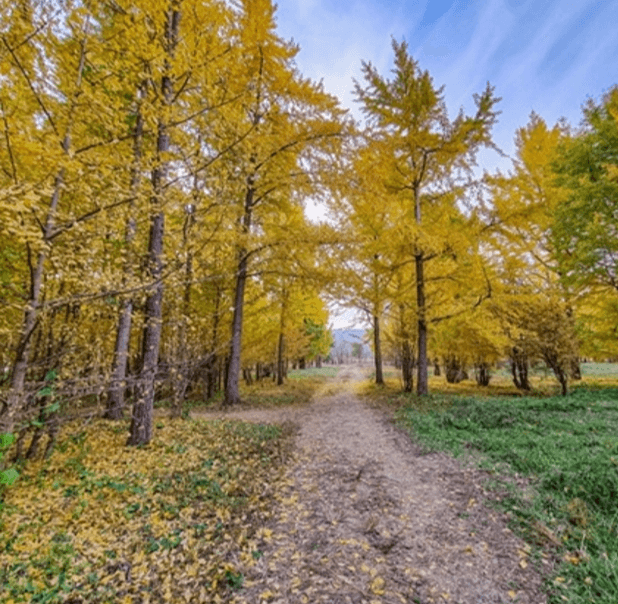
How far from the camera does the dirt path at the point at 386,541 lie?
249 centimetres

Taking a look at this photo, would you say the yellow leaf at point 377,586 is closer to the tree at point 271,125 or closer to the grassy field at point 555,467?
the grassy field at point 555,467

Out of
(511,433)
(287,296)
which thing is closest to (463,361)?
(287,296)

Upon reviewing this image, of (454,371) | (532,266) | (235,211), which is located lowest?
(454,371)

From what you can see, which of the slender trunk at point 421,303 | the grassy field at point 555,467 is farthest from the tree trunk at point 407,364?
the grassy field at point 555,467

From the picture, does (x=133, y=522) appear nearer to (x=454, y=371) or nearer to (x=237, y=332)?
(x=237, y=332)

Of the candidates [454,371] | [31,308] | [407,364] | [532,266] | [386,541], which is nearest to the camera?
[31,308]

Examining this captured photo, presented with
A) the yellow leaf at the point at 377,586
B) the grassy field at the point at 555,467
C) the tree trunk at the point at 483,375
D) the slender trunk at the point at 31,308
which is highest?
the slender trunk at the point at 31,308

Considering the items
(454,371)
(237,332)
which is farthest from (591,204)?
(237,332)

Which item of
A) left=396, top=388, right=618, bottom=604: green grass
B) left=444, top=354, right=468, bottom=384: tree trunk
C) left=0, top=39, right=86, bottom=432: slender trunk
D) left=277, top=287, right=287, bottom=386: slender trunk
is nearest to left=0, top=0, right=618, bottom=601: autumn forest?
left=0, top=39, right=86, bottom=432: slender trunk

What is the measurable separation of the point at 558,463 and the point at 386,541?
2969 mm

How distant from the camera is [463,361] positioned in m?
15.8

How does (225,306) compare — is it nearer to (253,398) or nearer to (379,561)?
(253,398)

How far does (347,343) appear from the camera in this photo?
875 inches

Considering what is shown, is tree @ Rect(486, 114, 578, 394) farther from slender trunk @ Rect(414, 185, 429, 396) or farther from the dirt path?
the dirt path
